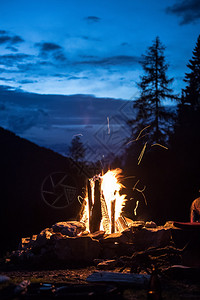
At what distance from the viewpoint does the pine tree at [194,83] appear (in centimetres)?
2747

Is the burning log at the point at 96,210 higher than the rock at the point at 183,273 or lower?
higher

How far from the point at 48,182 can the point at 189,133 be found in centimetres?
956

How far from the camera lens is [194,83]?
2870 cm

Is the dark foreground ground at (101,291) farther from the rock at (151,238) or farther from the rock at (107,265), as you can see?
the rock at (151,238)

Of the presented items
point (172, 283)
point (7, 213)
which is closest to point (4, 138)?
point (7, 213)

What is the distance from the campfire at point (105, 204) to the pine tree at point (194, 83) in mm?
19295

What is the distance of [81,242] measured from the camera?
8.09 meters

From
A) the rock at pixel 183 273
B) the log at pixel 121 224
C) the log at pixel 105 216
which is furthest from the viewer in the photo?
the log at pixel 105 216

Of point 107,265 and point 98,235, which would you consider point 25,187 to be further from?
point 107,265

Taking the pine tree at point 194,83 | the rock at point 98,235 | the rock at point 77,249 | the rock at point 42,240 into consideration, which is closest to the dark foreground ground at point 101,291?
the rock at point 77,249

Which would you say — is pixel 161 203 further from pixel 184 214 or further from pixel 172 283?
pixel 172 283

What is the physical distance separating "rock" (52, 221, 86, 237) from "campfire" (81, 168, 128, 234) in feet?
0.73

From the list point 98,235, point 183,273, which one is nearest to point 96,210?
point 98,235

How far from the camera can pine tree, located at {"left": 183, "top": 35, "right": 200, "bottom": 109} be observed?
1081 inches
